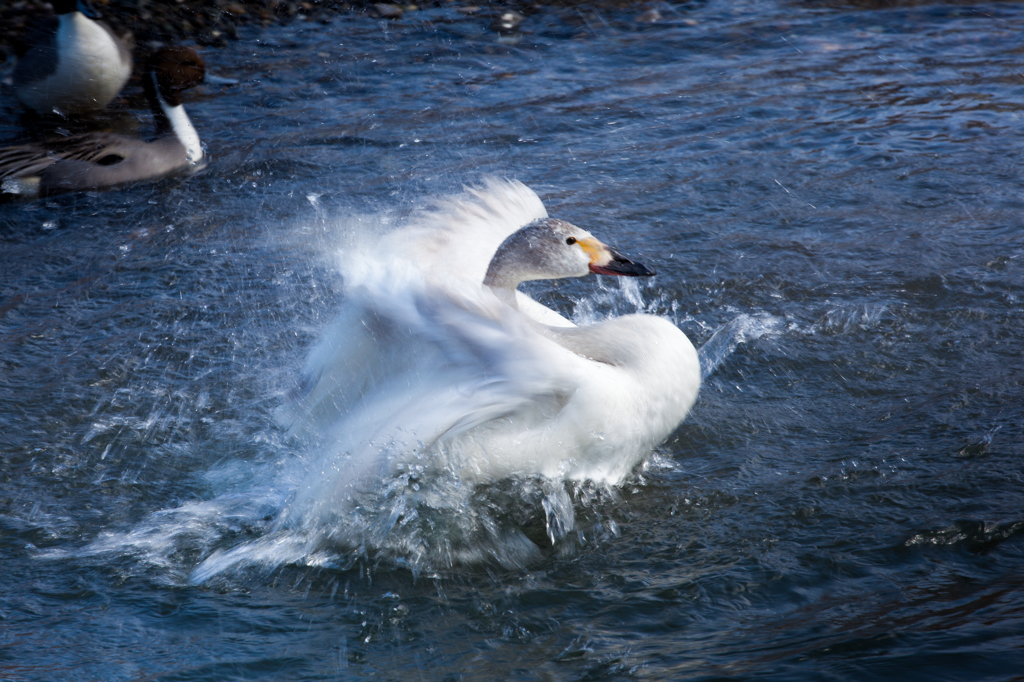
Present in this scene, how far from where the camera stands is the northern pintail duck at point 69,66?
24.8 feet

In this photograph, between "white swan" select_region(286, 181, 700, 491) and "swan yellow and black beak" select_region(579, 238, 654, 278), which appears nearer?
"white swan" select_region(286, 181, 700, 491)

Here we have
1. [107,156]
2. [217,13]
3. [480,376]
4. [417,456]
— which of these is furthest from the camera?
[217,13]

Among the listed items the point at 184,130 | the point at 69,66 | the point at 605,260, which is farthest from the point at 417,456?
the point at 69,66

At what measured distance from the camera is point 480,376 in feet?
10.1

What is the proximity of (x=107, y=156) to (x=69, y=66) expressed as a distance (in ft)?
4.82

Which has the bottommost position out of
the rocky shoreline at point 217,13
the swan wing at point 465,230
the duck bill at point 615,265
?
the duck bill at point 615,265

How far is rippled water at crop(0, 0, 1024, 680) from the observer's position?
109 inches

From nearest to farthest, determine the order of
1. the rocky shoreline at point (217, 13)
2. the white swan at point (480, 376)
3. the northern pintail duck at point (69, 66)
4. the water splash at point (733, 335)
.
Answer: the white swan at point (480, 376), the water splash at point (733, 335), the northern pintail duck at point (69, 66), the rocky shoreline at point (217, 13)

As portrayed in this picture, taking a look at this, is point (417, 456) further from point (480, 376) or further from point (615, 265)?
point (615, 265)

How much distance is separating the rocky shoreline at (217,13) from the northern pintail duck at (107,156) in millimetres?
2702

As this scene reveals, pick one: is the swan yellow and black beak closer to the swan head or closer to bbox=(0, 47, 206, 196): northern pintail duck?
the swan head

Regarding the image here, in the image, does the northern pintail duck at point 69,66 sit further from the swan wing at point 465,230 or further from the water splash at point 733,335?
the water splash at point 733,335

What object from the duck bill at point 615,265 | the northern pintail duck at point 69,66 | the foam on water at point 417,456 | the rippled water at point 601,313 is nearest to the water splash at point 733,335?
the rippled water at point 601,313

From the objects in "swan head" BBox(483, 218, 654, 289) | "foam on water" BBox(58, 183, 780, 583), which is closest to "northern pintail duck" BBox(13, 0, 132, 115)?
"foam on water" BBox(58, 183, 780, 583)
